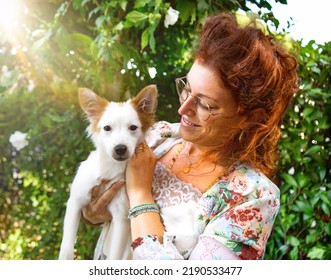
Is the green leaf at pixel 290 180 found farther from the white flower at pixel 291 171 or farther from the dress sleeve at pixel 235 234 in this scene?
the dress sleeve at pixel 235 234

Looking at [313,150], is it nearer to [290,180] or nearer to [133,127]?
[290,180]

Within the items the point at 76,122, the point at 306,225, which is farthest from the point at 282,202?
the point at 76,122

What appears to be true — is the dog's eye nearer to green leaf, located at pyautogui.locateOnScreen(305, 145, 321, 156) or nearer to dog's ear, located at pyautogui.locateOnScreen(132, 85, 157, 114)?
dog's ear, located at pyautogui.locateOnScreen(132, 85, 157, 114)

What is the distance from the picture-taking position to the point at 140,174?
93 centimetres

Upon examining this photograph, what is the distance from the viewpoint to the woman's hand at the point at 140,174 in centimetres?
91

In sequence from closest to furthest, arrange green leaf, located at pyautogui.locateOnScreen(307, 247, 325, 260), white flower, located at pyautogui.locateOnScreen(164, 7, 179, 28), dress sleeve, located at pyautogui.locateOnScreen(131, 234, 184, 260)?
dress sleeve, located at pyautogui.locateOnScreen(131, 234, 184, 260), white flower, located at pyautogui.locateOnScreen(164, 7, 179, 28), green leaf, located at pyautogui.locateOnScreen(307, 247, 325, 260)

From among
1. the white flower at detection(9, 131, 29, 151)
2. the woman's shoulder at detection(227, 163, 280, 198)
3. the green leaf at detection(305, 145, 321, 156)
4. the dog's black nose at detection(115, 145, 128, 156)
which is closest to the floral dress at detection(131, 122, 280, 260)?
the woman's shoulder at detection(227, 163, 280, 198)

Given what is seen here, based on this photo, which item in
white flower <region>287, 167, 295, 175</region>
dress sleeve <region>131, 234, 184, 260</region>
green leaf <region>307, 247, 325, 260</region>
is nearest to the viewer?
dress sleeve <region>131, 234, 184, 260</region>

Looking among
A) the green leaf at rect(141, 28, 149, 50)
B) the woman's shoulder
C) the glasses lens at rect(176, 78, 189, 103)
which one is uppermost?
the green leaf at rect(141, 28, 149, 50)

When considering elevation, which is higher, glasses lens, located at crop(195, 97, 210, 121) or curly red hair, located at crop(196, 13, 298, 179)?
curly red hair, located at crop(196, 13, 298, 179)

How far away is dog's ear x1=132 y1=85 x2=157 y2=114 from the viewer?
0.94 m

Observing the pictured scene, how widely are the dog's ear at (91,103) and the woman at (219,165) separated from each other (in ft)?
0.36

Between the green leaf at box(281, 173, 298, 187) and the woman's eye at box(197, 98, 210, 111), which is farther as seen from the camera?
the green leaf at box(281, 173, 298, 187)

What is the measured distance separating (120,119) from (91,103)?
67mm
